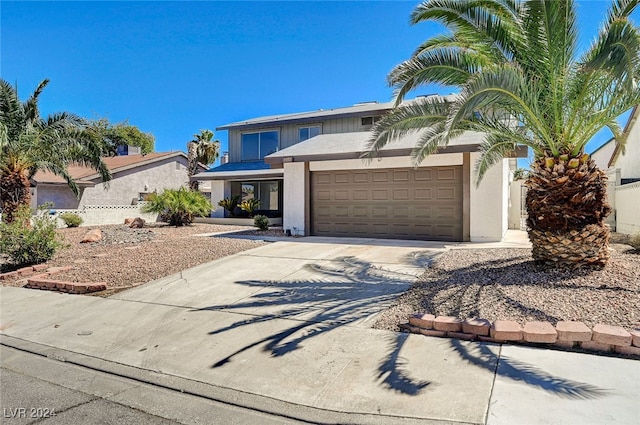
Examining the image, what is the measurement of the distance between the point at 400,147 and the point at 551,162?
20.5 feet

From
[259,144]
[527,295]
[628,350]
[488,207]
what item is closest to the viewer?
[628,350]

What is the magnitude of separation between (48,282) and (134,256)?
2702mm

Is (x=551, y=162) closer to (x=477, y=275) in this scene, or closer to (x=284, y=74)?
(x=477, y=275)

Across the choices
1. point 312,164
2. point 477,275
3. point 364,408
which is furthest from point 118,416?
point 312,164

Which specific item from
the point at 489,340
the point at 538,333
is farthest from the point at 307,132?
the point at 538,333

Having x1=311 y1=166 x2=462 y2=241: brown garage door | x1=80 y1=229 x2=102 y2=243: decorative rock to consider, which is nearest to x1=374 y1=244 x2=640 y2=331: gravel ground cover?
x1=311 y1=166 x2=462 y2=241: brown garage door

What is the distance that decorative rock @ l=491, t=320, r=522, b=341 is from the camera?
4391 mm

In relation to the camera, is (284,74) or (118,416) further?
(284,74)

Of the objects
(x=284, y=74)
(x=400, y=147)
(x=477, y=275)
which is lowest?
(x=477, y=275)

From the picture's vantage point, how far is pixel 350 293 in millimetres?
6730

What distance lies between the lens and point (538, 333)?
4312 millimetres

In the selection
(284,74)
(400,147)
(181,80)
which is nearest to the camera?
(400,147)

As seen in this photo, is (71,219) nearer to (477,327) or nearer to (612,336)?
(477,327)

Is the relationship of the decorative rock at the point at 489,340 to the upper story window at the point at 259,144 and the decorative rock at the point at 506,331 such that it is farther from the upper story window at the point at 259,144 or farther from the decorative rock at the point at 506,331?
the upper story window at the point at 259,144
